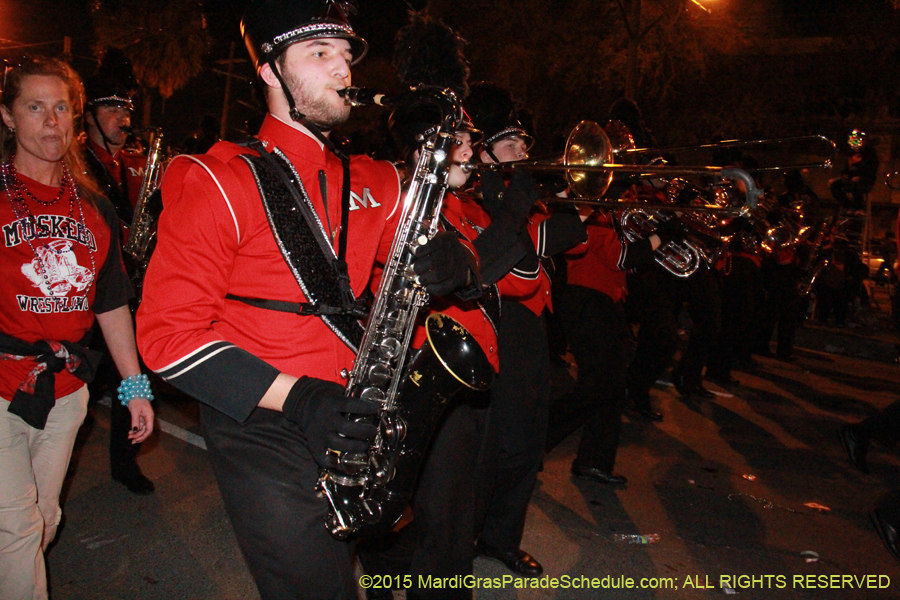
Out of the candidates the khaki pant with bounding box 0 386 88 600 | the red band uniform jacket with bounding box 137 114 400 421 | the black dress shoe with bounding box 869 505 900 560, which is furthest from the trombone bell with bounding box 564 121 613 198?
the khaki pant with bounding box 0 386 88 600

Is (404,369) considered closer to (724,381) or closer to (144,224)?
(144,224)

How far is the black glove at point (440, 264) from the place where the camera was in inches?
89.3

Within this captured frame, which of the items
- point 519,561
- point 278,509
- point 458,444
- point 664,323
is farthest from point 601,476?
point 278,509

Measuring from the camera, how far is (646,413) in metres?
7.14

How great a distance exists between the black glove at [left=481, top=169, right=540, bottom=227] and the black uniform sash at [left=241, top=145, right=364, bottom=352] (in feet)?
3.54

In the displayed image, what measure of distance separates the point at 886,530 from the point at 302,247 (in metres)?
3.82

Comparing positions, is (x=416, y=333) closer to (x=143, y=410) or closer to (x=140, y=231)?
(x=143, y=410)

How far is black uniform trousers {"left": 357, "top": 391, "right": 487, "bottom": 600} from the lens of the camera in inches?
114

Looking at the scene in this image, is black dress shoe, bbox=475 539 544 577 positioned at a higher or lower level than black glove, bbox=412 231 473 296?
lower

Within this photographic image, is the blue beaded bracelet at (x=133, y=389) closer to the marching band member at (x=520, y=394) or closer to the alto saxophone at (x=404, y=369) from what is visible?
the alto saxophone at (x=404, y=369)

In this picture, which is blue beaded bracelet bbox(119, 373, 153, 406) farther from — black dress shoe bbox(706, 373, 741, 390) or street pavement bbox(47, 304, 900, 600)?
black dress shoe bbox(706, 373, 741, 390)

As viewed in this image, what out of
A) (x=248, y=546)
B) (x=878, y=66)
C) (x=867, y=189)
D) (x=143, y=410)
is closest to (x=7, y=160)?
(x=143, y=410)

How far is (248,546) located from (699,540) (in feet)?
11.1

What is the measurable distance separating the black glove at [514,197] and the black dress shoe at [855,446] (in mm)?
4006
